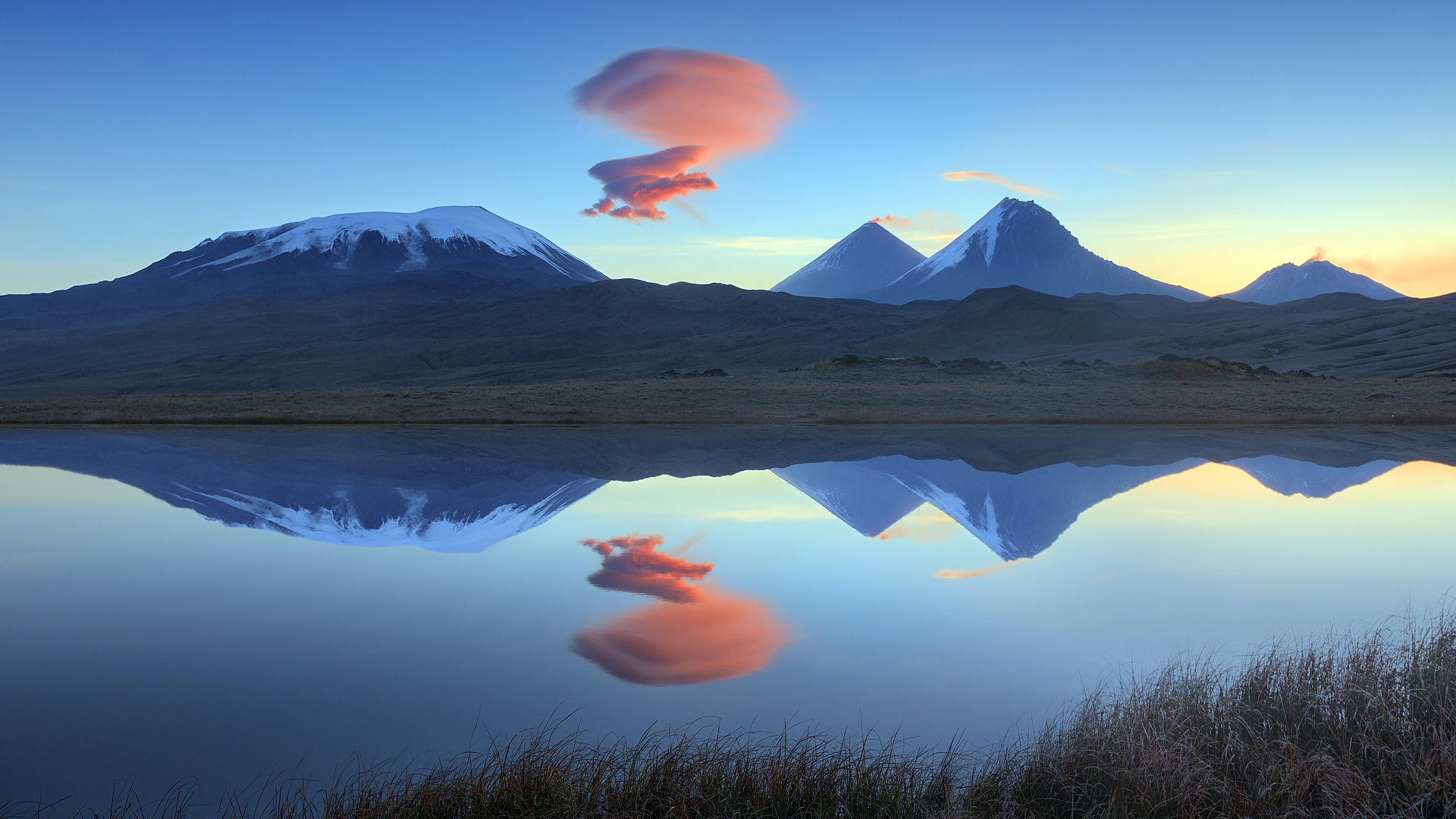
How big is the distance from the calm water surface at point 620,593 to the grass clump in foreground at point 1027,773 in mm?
474

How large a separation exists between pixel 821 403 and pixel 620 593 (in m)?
24.9

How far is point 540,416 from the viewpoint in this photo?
101 feet

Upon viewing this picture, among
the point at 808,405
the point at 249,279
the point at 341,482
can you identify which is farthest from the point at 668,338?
the point at 249,279

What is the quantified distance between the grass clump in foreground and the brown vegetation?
79.6 feet

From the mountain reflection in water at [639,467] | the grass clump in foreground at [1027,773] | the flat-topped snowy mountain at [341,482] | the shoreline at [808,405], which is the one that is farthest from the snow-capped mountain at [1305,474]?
the flat-topped snowy mountain at [341,482]

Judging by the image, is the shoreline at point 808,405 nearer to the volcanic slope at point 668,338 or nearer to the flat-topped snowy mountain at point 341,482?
the flat-topped snowy mountain at point 341,482

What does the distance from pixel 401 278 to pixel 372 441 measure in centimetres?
15619

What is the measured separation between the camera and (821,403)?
32.9 meters

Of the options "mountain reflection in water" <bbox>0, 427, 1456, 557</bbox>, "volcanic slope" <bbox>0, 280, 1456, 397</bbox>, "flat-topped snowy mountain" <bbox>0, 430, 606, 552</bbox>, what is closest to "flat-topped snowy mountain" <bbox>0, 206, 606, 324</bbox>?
"volcanic slope" <bbox>0, 280, 1456, 397</bbox>

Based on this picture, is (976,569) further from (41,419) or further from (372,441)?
(41,419)

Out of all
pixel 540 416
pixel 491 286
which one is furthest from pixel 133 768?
pixel 491 286

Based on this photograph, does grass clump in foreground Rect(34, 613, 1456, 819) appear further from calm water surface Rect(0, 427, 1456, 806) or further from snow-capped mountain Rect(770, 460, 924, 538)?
snow-capped mountain Rect(770, 460, 924, 538)

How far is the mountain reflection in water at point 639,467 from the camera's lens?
41.0 ft

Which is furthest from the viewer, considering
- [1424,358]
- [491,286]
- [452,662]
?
[491,286]
